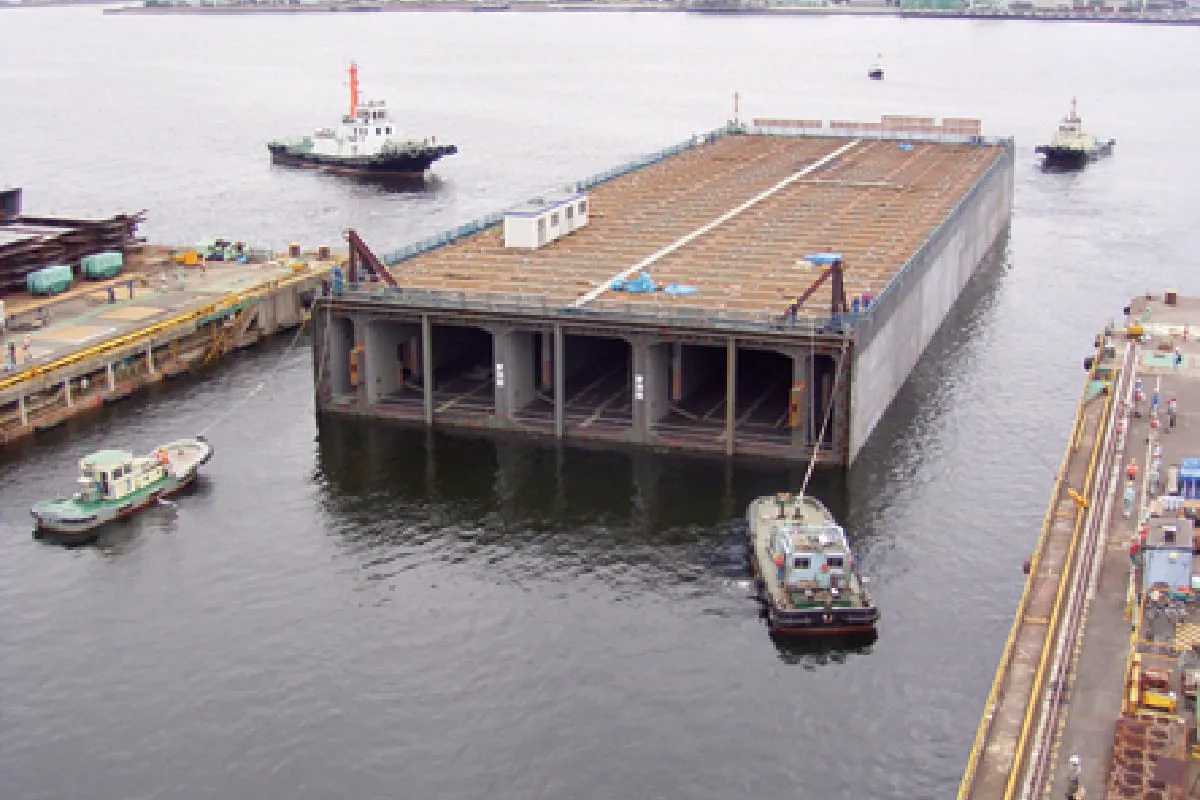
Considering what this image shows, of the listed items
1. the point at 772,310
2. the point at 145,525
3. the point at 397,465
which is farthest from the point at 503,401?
the point at 145,525

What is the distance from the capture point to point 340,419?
7494cm

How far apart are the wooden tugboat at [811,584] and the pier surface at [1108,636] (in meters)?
6.07

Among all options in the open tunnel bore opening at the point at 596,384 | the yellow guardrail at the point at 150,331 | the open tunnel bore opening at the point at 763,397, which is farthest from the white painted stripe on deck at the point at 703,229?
the yellow guardrail at the point at 150,331

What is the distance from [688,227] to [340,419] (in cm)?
2986

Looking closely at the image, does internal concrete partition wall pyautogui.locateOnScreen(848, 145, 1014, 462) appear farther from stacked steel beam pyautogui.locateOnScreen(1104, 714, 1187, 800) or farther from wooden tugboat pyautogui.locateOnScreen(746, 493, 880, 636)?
stacked steel beam pyautogui.locateOnScreen(1104, 714, 1187, 800)

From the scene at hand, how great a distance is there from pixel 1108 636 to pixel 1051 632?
70.5 inches

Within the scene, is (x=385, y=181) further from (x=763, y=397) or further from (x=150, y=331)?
(x=763, y=397)

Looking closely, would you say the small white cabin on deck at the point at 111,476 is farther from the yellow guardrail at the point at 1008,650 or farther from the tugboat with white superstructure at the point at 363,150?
the tugboat with white superstructure at the point at 363,150

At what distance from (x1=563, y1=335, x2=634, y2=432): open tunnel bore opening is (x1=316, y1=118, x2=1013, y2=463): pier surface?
0.14m

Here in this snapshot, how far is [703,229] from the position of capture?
92.9m

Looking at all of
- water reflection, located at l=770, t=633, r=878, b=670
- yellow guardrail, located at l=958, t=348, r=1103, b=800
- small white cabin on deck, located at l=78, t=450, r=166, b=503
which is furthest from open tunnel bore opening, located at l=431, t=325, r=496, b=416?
yellow guardrail, located at l=958, t=348, r=1103, b=800

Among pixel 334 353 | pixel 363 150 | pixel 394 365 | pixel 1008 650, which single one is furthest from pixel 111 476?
pixel 363 150

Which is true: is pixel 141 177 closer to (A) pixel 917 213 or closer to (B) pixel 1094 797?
(A) pixel 917 213

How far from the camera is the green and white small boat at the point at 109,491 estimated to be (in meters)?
60.2
